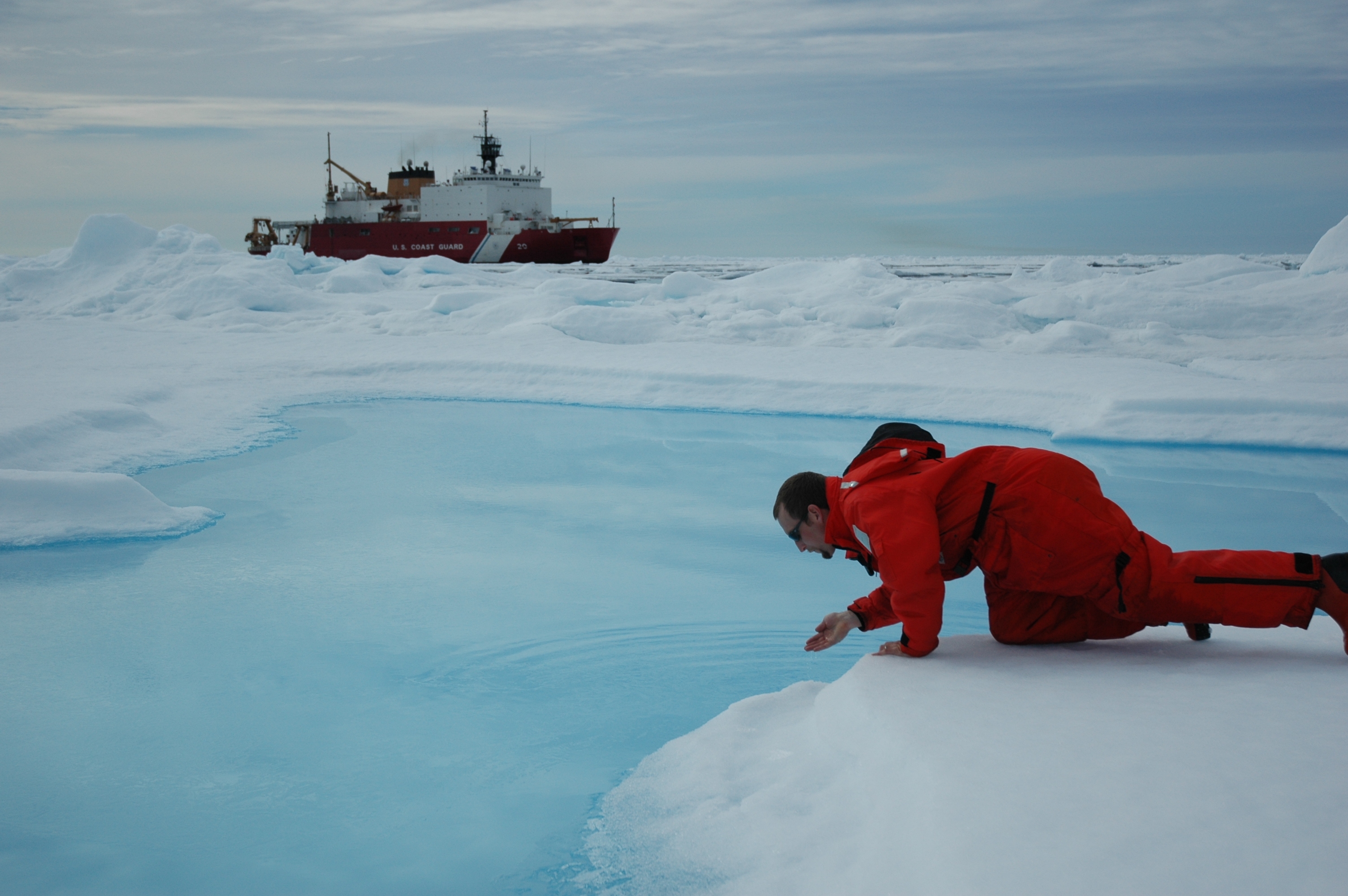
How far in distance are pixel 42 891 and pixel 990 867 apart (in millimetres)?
1657

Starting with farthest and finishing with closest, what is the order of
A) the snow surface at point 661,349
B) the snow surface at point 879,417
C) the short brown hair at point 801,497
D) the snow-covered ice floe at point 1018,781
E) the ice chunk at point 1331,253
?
1. the ice chunk at point 1331,253
2. the snow surface at point 661,349
3. the short brown hair at point 801,497
4. the snow surface at point 879,417
5. the snow-covered ice floe at point 1018,781

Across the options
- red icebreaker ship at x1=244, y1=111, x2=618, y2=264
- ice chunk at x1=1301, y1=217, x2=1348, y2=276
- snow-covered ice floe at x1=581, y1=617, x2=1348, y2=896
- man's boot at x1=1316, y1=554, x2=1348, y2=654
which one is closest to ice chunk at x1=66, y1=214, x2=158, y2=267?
red icebreaker ship at x1=244, y1=111, x2=618, y2=264

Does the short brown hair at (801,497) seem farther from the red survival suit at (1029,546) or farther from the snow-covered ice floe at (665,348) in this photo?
the snow-covered ice floe at (665,348)

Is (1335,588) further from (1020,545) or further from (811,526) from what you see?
(811,526)

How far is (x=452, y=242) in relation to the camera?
3008 centimetres

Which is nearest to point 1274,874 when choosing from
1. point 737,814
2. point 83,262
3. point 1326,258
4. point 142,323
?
point 737,814

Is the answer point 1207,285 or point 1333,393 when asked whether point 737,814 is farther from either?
point 1207,285

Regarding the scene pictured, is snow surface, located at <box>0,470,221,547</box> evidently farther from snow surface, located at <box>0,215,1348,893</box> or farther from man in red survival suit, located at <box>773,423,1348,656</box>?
man in red survival suit, located at <box>773,423,1348,656</box>

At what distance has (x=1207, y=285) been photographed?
14016mm

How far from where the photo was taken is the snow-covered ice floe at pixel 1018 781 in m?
1.25

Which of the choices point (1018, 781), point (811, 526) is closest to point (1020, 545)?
point (811, 526)

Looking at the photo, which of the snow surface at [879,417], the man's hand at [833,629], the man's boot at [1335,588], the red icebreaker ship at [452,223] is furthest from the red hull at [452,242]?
the man's boot at [1335,588]

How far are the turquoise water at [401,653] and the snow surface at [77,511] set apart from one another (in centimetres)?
10

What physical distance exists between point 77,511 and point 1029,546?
3.85 meters
